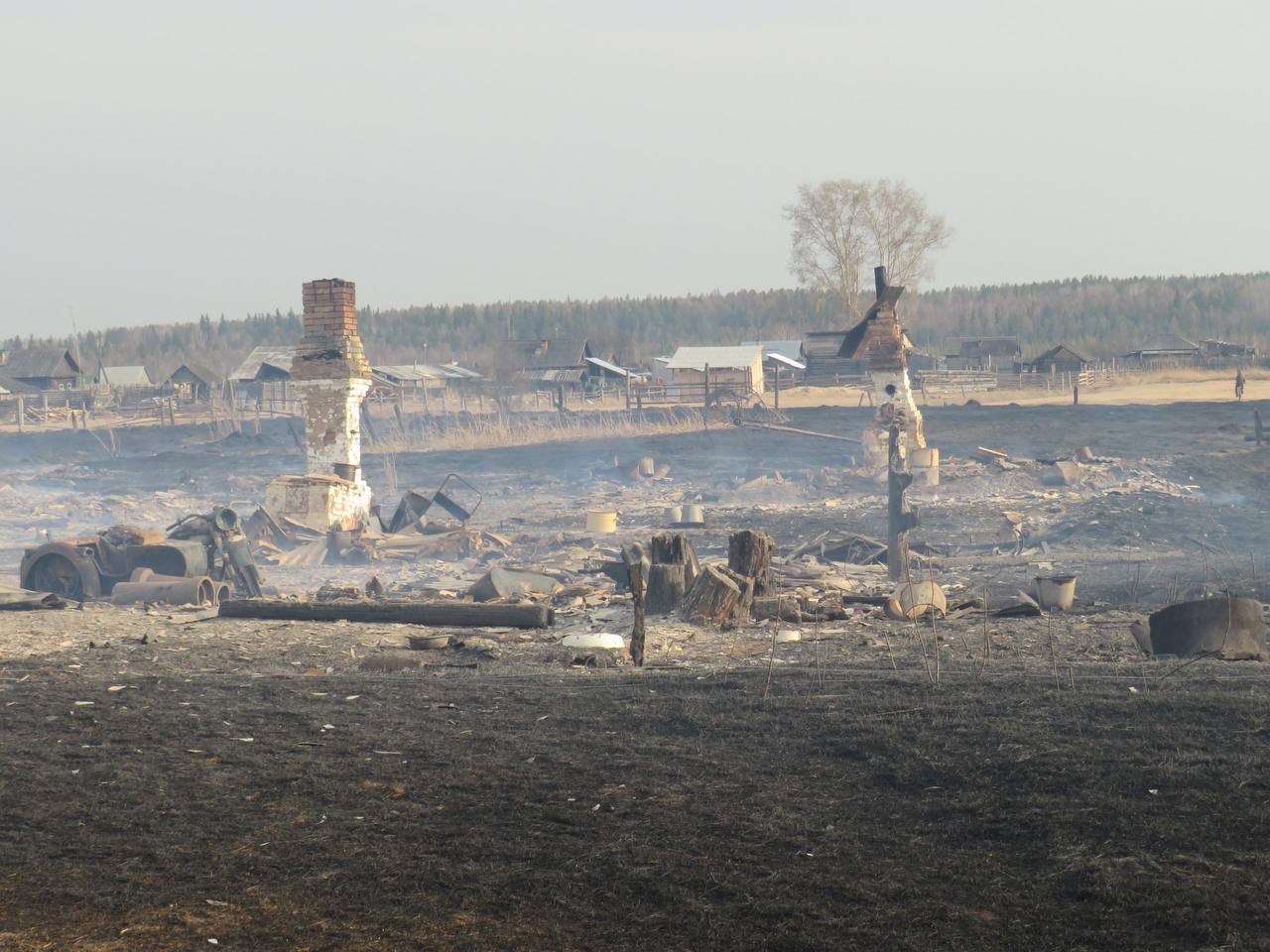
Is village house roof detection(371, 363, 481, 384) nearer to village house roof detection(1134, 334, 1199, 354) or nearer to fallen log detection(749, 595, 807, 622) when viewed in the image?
village house roof detection(1134, 334, 1199, 354)

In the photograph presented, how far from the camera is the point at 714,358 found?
190ft

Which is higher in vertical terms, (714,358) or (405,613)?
(714,358)

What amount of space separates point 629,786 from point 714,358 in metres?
52.6

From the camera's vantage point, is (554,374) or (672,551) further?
(554,374)

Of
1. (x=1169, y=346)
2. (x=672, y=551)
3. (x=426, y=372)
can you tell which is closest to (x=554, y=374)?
(x=426, y=372)

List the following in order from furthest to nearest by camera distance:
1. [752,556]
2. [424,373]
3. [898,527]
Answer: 1. [424,373]
2. [898,527]
3. [752,556]

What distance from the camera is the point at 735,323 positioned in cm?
10350

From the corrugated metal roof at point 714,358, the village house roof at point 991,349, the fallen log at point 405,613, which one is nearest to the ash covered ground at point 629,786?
the fallen log at point 405,613

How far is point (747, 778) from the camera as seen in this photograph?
602 centimetres

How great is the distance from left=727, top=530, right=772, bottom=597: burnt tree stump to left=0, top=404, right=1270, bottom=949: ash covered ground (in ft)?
3.87

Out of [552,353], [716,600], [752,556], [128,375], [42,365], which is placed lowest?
[716,600]

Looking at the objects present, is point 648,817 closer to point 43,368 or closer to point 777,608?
point 777,608

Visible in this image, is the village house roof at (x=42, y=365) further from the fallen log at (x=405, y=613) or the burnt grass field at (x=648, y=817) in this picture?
the burnt grass field at (x=648, y=817)

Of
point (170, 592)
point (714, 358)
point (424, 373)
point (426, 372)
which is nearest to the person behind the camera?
point (170, 592)
